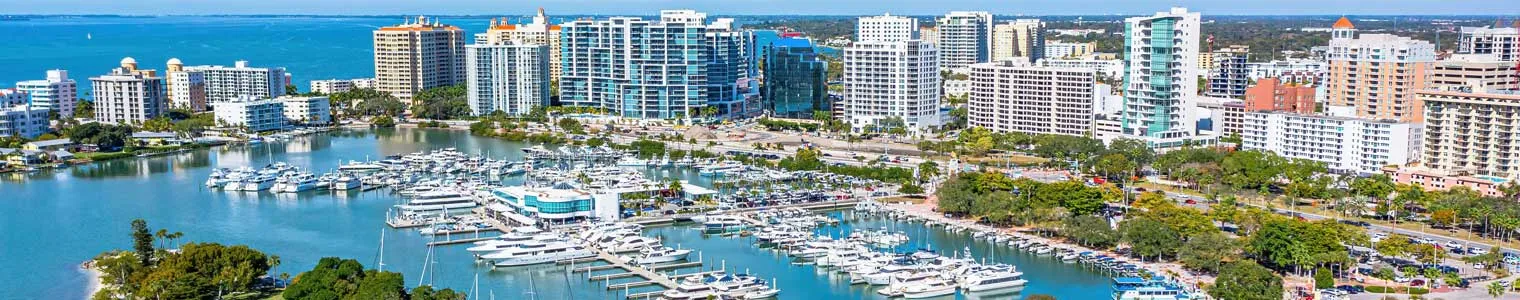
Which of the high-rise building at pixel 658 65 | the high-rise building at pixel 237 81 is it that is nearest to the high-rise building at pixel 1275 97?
the high-rise building at pixel 658 65

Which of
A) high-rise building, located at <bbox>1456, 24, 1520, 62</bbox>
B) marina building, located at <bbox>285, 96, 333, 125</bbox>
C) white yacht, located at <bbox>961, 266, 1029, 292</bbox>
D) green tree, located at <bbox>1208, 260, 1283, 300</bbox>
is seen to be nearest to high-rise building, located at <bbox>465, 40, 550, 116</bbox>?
marina building, located at <bbox>285, 96, 333, 125</bbox>

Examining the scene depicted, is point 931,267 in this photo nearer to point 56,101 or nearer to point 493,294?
point 493,294

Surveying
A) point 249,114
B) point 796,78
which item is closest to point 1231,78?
point 796,78

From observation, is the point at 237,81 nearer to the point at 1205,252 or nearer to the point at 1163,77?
the point at 1163,77

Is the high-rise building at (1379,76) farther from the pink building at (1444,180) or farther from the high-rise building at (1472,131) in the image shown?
the pink building at (1444,180)

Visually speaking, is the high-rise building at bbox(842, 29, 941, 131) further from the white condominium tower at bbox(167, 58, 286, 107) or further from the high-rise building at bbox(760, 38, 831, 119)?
the white condominium tower at bbox(167, 58, 286, 107)

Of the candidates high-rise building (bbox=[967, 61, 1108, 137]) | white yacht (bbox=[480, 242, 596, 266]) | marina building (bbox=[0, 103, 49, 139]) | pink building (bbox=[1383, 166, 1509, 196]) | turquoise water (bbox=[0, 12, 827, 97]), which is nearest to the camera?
white yacht (bbox=[480, 242, 596, 266])
